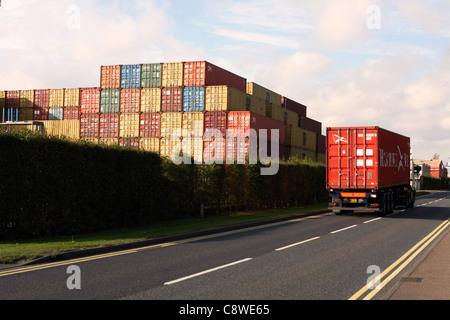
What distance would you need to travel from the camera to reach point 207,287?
728 cm

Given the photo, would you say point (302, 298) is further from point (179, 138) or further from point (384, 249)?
point (179, 138)

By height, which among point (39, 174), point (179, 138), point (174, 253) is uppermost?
point (179, 138)

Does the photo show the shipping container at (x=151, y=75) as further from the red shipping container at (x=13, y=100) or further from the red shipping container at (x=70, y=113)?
the red shipping container at (x=13, y=100)

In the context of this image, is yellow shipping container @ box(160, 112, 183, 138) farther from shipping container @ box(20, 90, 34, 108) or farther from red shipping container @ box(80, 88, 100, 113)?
shipping container @ box(20, 90, 34, 108)

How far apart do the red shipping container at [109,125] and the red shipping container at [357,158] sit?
22.3m

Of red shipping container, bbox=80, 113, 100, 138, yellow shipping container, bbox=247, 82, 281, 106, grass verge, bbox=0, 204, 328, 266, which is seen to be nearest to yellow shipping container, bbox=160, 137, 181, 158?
red shipping container, bbox=80, 113, 100, 138

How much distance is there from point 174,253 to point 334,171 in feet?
42.7

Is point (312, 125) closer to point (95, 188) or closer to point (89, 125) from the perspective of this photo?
point (89, 125)

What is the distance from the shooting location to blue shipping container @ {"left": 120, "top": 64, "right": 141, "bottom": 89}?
39.5 metres

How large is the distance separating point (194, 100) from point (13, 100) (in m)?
20.1

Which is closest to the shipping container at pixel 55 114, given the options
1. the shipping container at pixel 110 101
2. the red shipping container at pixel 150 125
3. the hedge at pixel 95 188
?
the shipping container at pixel 110 101

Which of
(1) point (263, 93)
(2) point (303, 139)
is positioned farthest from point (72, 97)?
(2) point (303, 139)

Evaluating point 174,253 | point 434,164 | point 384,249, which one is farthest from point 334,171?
point 434,164

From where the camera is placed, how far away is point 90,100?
4081cm
